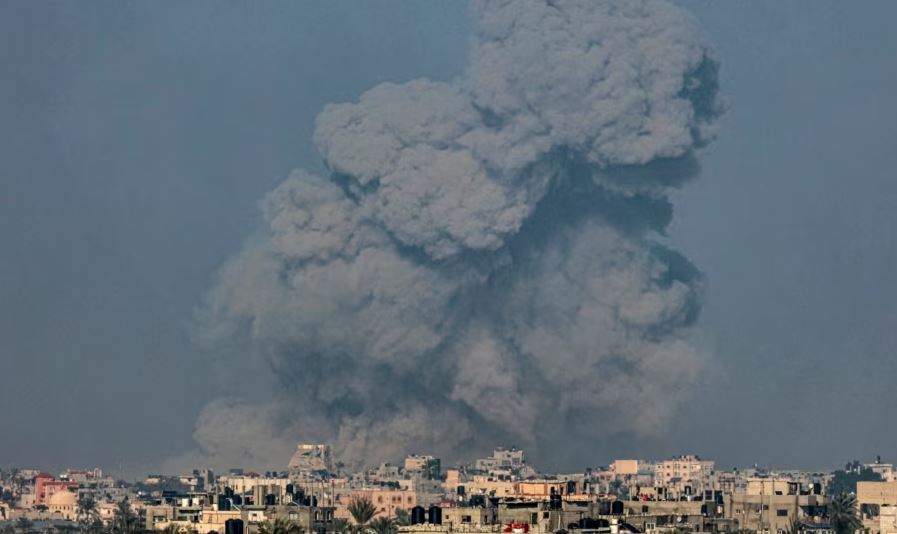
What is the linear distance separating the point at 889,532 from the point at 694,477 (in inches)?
2439

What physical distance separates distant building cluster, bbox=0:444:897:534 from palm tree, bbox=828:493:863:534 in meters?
0.07

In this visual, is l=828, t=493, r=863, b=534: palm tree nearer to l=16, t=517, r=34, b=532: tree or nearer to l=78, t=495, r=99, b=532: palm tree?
l=78, t=495, r=99, b=532: palm tree


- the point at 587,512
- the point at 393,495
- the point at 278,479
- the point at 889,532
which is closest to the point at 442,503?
the point at 393,495

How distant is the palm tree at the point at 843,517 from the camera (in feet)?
263

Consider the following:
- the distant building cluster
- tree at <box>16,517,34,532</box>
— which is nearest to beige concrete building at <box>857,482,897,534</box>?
the distant building cluster

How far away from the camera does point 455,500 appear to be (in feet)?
347

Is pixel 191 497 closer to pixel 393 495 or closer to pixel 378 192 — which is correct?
pixel 393 495

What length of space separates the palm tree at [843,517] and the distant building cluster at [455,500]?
0.07 metres

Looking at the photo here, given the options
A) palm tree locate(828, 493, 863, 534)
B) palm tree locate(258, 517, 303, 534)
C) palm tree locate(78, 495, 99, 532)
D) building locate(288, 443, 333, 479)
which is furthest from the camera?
building locate(288, 443, 333, 479)

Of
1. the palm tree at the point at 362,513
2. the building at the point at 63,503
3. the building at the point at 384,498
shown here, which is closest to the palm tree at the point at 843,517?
the palm tree at the point at 362,513

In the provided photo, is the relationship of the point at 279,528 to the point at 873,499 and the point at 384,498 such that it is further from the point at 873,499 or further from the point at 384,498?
the point at 384,498

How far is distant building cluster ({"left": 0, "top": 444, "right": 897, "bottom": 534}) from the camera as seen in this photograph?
78438 millimetres

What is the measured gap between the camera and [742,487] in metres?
116

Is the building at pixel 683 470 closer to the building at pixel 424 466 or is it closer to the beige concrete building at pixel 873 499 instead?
the building at pixel 424 466
